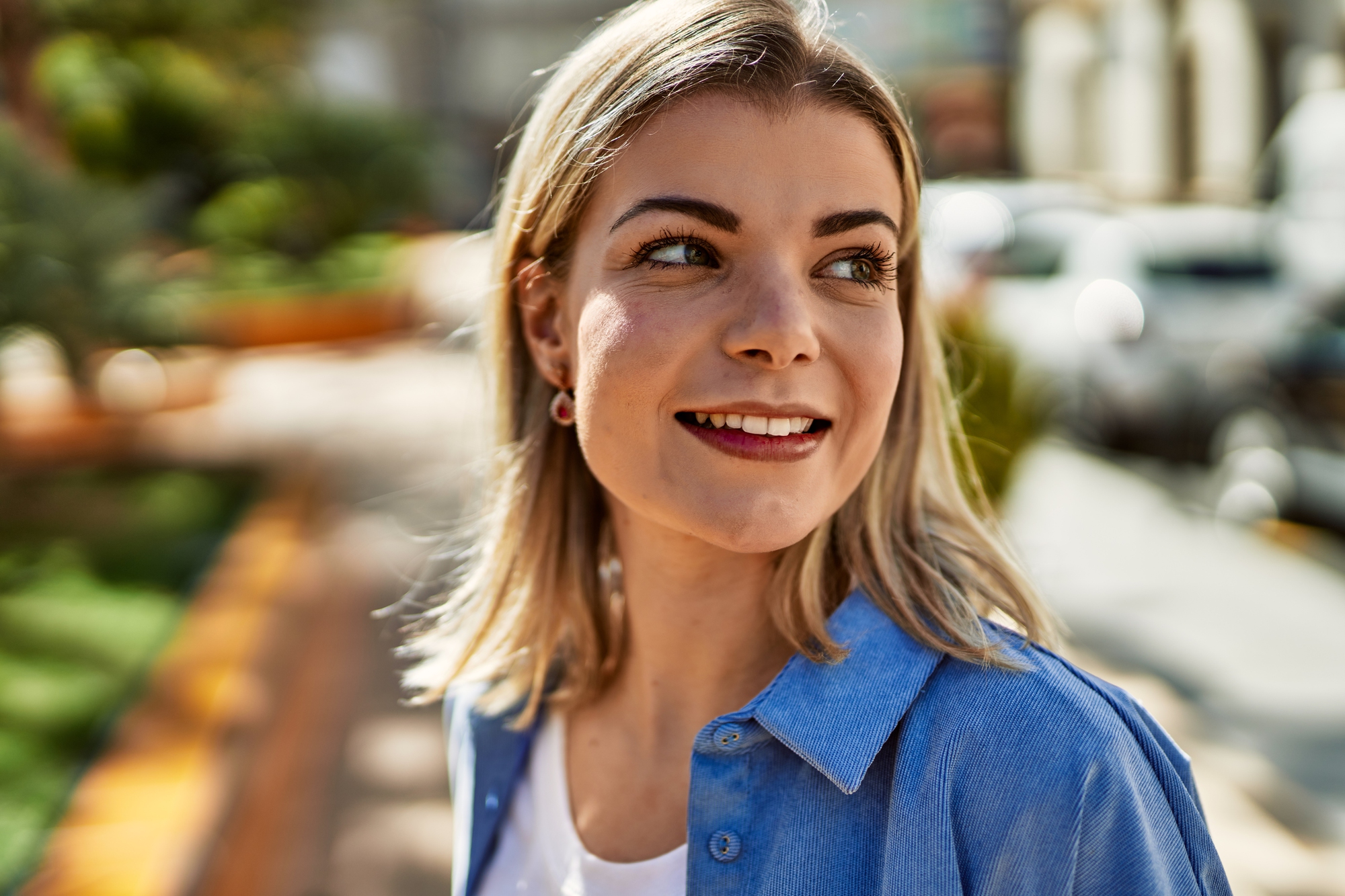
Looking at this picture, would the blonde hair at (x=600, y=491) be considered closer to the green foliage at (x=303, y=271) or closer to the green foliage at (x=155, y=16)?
the green foliage at (x=303, y=271)

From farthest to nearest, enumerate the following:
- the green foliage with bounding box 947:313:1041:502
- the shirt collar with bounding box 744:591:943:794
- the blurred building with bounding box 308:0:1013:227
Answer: the blurred building with bounding box 308:0:1013:227
the green foliage with bounding box 947:313:1041:502
the shirt collar with bounding box 744:591:943:794

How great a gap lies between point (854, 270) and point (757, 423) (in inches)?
10.2

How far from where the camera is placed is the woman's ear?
1780 millimetres

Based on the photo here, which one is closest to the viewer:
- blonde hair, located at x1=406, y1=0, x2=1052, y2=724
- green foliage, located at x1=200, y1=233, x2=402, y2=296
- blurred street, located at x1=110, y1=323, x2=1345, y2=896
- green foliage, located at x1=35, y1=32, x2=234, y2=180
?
blonde hair, located at x1=406, y1=0, x2=1052, y2=724

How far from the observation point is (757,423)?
1475 mm

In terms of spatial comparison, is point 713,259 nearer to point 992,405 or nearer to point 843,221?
point 843,221

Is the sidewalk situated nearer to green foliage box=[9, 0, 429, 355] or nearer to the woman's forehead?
the woman's forehead

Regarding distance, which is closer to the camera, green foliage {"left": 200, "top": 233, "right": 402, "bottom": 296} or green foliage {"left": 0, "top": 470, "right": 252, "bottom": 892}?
green foliage {"left": 0, "top": 470, "right": 252, "bottom": 892}

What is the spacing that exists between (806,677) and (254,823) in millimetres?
3310

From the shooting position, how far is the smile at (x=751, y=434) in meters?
1.48

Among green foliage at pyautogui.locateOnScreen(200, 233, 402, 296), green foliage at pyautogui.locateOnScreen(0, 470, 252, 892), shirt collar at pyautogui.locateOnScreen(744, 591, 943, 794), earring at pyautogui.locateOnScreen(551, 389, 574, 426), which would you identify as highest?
earring at pyautogui.locateOnScreen(551, 389, 574, 426)

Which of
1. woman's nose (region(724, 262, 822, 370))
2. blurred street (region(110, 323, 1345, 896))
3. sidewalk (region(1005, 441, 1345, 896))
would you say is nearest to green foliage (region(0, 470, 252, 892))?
blurred street (region(110, 323, 1345, 896))

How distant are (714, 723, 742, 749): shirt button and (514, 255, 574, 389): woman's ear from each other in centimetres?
62

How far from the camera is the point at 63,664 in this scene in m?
5.31
